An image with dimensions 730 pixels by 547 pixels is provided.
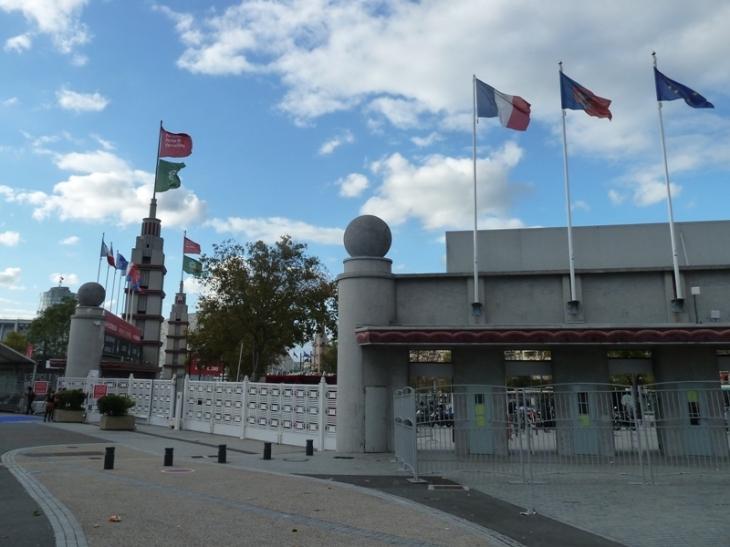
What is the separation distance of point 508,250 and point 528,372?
433cm

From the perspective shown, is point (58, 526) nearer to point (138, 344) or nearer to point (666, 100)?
point (666, 100)

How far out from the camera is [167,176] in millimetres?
38219

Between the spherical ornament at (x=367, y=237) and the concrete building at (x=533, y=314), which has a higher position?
the spherical ornament at (x=367, y=237)

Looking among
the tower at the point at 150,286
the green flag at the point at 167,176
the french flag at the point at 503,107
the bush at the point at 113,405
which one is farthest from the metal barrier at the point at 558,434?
the tower at the point at 150,286

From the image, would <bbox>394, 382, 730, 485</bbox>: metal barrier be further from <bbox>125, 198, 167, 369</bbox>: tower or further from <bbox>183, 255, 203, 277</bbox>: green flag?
<bbox>125, 198, 167, 369</bbox>: tower

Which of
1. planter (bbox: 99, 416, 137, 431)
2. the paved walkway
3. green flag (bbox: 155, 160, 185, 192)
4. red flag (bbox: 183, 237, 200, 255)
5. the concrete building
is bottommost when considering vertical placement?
the paved walkway

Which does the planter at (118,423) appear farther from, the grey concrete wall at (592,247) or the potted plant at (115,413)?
the grey concrete wall at (592,247)

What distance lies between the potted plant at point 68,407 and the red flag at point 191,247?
18047mm

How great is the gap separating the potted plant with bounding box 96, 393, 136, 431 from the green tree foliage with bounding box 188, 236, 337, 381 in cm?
1215

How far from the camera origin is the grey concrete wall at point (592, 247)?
1966 cm

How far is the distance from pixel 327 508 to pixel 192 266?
36.4 meters

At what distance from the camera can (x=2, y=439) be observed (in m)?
20.3

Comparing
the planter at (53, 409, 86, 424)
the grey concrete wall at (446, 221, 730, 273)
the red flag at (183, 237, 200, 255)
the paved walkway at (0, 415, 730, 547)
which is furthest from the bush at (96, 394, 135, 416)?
the red flag at (183, 237, 200, 255)

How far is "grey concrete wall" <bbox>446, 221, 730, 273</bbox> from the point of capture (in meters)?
19.7
